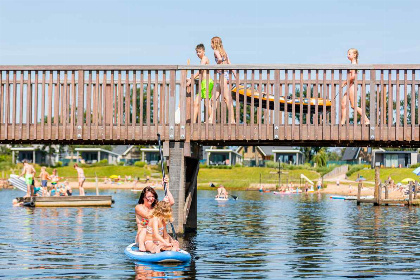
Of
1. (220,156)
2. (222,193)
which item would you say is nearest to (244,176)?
(220,156)

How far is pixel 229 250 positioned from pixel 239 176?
8629 centimetres

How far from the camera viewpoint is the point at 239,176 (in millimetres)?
106500

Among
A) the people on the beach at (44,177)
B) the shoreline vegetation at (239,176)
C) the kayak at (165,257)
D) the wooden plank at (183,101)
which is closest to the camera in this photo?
the kayak at (165,257)

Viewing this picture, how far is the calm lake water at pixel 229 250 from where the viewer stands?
623 inches

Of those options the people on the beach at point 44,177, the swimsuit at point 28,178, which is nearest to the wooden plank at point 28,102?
the swimsuit at point 28,178

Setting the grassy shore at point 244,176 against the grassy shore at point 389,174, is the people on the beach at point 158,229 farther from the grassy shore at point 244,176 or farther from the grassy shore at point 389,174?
the grassy shore at point 244,176

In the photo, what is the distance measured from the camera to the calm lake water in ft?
51.9

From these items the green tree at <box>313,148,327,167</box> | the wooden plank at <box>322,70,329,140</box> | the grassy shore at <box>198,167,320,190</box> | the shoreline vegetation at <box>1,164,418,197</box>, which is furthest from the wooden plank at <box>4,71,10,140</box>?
the green tree at <box>313,148,327,167</box>

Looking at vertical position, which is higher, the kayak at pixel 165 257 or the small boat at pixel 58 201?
the kayak at pixel 165 257

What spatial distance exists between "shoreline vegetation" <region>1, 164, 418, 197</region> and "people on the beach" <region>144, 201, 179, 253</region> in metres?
69.5

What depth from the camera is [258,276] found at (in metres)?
15.4

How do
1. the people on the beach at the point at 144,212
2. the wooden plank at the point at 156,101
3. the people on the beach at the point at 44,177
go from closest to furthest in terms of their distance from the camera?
the people on the beach at the point at 144,212 < the wooden plank at the point at 156,101 < the people on the beach at the point at 44,177

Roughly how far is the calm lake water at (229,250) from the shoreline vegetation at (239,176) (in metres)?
56.9

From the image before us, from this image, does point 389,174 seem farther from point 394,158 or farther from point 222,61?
point 222,61
